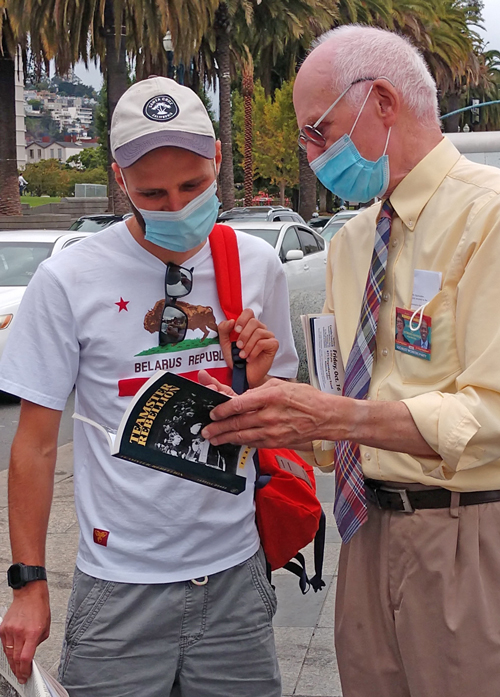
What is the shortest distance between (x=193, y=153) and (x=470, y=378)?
876 millimetres

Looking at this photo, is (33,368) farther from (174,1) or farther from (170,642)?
(174,1)

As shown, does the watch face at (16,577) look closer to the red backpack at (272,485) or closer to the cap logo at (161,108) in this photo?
the red backpack at (272,485)

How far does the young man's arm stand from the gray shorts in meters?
Result: 0.10

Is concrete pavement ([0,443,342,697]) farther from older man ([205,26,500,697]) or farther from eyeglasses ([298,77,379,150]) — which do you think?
eyeglasses ([298,77,379,150])

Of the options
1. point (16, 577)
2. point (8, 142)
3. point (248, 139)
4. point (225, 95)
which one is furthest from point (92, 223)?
point (248, 139)

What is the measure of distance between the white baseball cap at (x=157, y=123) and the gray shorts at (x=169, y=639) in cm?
102

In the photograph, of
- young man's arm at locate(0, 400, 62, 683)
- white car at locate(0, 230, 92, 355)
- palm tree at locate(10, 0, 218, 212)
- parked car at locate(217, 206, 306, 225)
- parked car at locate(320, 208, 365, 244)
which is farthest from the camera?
palm tree at locate(10, 0, 218, 212)

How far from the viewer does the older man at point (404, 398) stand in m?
1.81

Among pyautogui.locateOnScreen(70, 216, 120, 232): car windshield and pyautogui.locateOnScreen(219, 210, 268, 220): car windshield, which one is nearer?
pyautogui.locateOnScreen(70, 216, 120, 232): car windshield

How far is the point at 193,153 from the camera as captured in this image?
86.3 inches

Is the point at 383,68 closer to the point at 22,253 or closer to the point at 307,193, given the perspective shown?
the point at 22,253

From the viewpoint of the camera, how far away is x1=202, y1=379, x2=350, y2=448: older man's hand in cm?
178

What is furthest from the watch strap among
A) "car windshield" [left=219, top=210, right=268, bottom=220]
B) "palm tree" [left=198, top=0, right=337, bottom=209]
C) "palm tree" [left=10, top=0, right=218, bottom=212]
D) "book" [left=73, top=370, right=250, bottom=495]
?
"palm tree" [left=198, top=0, right=337, bottom=209]

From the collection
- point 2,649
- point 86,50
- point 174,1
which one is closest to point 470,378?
point 2,649
